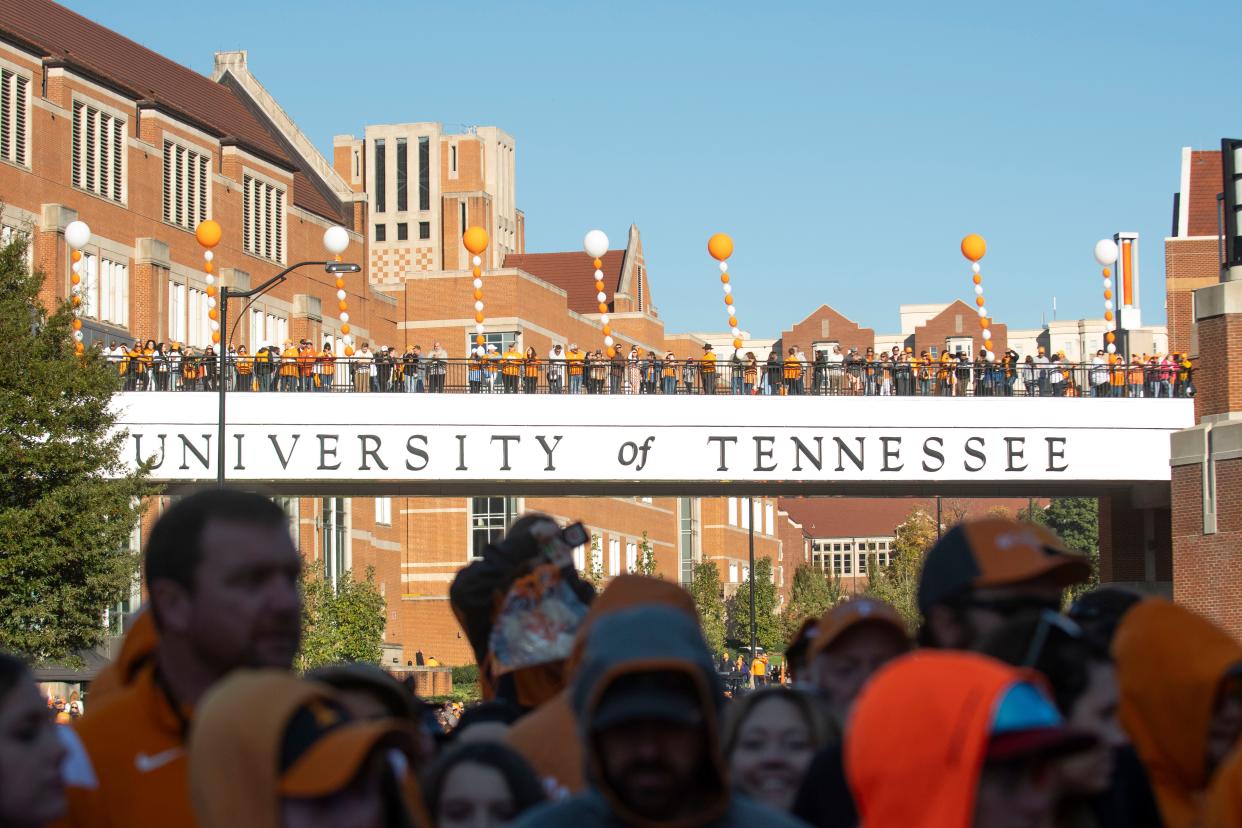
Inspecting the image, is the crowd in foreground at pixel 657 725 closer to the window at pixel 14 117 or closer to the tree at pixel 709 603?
the window at pixel 14 117

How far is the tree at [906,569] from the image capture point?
295ft

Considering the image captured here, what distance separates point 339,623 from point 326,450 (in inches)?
662

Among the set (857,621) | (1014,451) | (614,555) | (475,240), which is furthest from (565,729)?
(614,555)

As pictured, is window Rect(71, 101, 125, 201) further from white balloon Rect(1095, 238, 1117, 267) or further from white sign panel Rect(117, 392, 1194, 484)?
white balloon Rect(1095, 238, 1117, 267)

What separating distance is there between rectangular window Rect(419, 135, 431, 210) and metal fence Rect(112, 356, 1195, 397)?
248ft

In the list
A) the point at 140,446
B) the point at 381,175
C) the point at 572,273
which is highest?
the point at 381,175

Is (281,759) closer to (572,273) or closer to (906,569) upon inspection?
(906,569)

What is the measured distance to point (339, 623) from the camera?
53.8 meters

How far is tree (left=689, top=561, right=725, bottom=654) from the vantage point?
257ft

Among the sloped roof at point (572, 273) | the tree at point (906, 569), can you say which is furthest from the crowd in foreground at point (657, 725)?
the sloped roof at point (572, 273)

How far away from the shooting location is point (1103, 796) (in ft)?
14.3

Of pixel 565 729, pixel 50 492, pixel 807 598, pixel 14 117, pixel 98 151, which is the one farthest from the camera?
pixel 807 598

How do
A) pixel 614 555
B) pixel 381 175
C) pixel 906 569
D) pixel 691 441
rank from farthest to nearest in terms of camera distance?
pixel 381 175 < pixel 906 569 < pixel 614 555 < pixel 691 441

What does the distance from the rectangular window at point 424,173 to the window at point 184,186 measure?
52.6m
